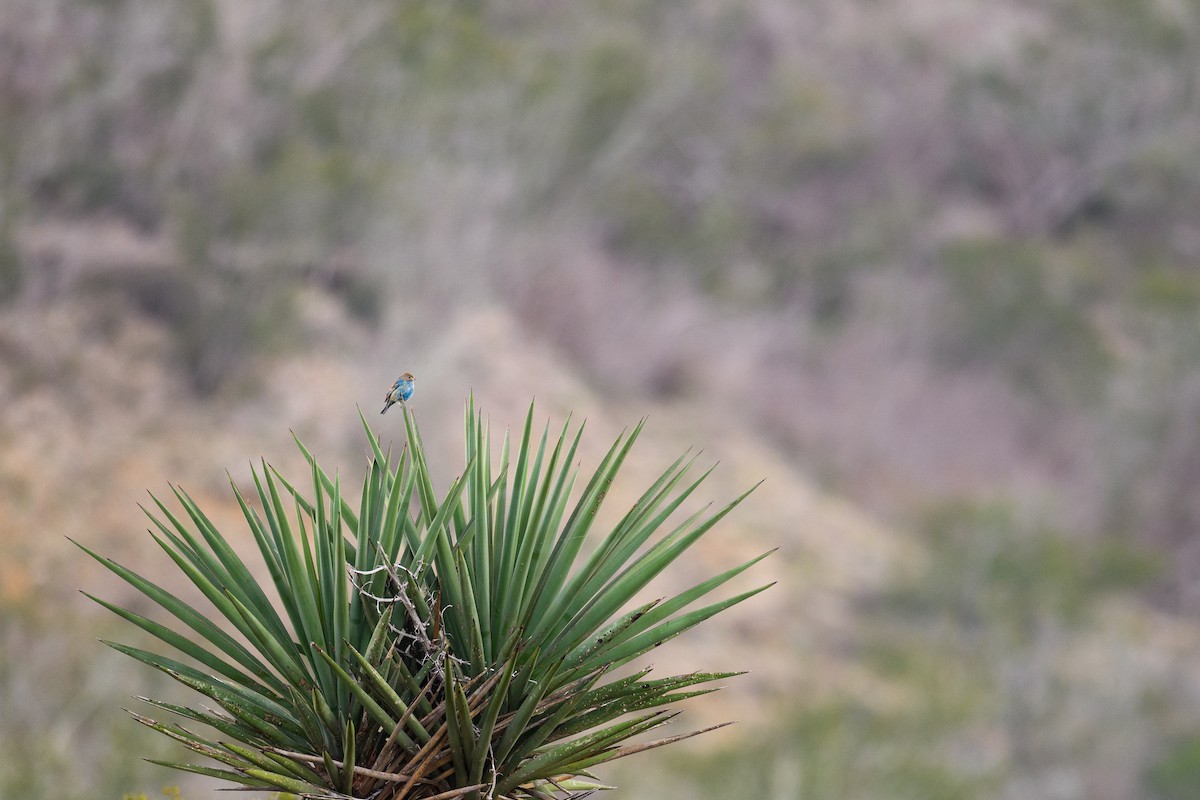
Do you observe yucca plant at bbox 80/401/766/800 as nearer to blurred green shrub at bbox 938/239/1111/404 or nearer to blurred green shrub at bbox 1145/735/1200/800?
blurred green shrub at bbox 1145/735/1200/800

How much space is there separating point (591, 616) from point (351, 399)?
1501 centimetres

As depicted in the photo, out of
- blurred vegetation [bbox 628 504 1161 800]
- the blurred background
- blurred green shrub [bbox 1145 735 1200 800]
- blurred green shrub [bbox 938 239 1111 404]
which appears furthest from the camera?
blurred green shrub [bbox 938 239 1111 404]

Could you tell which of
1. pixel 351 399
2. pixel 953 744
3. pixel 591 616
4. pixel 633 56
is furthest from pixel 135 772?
pixel 633 56

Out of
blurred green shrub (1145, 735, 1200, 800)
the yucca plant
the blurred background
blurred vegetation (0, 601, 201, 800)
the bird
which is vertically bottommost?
the yucca plant

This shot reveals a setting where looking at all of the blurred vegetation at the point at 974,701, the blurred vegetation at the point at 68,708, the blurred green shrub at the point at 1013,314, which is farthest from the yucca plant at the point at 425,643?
the blurred green shrub at the point at 1013,314

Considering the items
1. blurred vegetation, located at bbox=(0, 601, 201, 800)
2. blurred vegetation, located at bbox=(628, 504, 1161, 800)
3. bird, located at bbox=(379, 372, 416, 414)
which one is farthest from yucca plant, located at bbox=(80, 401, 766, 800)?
blurred vegetation, located at bbox=(628, 504, 1161, 800)

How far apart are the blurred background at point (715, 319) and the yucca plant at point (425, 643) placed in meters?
5.51

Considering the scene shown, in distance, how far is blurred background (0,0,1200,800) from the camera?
1558 cm

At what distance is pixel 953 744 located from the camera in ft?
65.2

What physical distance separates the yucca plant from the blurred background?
5512 millimetres

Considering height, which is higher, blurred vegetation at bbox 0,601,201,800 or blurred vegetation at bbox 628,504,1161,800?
blurred vegetation at bbox 628,504,1161,800

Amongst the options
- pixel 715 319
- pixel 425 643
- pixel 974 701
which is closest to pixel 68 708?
pixel 425 643

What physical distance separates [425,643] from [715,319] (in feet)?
92.5

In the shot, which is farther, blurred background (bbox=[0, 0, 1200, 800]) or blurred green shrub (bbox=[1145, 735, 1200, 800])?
blurred green shrub (bbox=[1145, 735, 1200, 800])
